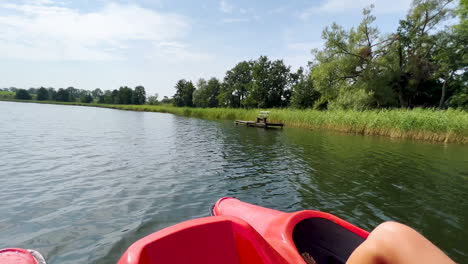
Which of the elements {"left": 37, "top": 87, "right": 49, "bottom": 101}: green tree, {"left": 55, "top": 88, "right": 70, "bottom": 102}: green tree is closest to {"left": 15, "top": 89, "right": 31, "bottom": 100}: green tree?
{"left": 37, "top": 87, "right": 49, "bottom": 101}: green tree

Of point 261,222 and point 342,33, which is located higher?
point 342,33

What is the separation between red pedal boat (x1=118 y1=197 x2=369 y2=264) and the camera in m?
1.55

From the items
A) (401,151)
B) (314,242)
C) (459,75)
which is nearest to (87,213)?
(314,242)

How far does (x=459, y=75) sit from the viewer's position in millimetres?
24203

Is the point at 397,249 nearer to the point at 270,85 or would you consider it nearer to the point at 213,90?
the point at 270,85

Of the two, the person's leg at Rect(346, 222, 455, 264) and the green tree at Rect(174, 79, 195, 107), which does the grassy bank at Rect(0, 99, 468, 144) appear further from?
the green tree at Rect(174, 79, 195, 107)

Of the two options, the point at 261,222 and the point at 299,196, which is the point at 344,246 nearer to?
the point at 261,222

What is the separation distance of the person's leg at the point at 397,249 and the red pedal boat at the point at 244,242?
0.81 metres

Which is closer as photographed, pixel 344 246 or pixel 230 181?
pixel 344 246

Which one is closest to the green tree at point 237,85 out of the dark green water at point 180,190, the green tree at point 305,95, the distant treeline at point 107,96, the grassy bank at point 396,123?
the green tree at point 305,95

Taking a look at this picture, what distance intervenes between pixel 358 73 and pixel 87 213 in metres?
28.2

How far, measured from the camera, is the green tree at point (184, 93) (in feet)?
212

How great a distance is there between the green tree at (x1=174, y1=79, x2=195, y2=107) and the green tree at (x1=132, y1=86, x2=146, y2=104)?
26127 millimetres

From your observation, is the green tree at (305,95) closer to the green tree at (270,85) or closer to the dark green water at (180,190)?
the green tree at (270,85)
